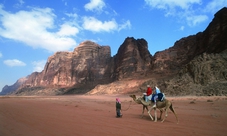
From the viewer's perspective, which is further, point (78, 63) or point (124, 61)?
point (78, 63)

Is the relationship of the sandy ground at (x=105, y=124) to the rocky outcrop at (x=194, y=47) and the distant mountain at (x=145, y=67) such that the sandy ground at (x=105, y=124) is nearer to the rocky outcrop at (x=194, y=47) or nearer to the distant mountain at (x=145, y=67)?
the distant mountain at (x=145, y=67)

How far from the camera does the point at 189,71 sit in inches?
1649

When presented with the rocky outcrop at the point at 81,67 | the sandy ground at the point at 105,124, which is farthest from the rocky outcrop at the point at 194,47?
the rocky outcrop at the point at 81,67

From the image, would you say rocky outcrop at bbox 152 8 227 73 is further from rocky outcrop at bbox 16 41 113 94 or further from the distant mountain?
rocky outcrop at bbox 16 41 113 94

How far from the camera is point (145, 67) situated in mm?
84062

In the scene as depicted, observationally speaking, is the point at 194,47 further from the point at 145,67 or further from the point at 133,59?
the point at 133,59

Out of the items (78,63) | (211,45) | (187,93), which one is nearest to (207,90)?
(187,93)

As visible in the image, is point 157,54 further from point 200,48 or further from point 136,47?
point 200,48

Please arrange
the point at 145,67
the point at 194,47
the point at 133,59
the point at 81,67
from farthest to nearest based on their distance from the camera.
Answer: the point at 81,67
the point at 133,59
the point at 145,67
the point at 194,47

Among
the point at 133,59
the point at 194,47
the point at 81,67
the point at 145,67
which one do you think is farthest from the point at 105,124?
the point at 81,67

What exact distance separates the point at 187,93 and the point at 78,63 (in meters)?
100

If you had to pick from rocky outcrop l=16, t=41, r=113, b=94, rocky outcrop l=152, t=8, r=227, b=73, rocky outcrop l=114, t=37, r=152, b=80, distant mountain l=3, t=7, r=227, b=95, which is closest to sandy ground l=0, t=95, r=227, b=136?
distant mountain l=3, t=7, r=227, b=95

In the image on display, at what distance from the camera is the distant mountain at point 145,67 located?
3681 centimetres

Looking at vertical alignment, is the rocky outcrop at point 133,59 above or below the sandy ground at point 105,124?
above
